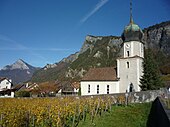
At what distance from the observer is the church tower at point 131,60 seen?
4488 cm

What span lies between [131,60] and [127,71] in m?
2.18

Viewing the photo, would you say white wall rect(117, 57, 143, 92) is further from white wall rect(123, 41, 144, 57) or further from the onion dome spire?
the onion dome spire

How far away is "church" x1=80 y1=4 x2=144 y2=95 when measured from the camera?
45.1 metres

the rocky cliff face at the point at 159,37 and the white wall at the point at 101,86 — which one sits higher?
the rocky cliff face at the point at 159,37

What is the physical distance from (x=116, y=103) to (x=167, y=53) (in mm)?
130989

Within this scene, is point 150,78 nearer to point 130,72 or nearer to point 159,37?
point 130,72

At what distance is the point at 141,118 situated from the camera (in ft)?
68.4

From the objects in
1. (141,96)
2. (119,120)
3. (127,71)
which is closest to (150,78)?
(127,71)

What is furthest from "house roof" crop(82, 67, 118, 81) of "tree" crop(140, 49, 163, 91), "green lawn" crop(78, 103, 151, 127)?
"green lawn" crop(78, 103, 151, 127)

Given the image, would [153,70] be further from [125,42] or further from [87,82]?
[87,82]

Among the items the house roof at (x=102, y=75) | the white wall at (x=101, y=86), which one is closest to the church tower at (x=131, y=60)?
the white wall at (x=101, y=86)

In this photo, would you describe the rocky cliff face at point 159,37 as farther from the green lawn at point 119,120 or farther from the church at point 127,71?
the green lawn at point 119,120

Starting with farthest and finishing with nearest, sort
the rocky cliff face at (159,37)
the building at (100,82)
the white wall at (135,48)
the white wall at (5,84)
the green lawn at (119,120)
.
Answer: the rocky cliff face at (159,37) → the white wall at (5,84) → the building at (100,82) → the white wall at (135,48) → the green lawn at (119,120)

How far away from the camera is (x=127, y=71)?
151ft
